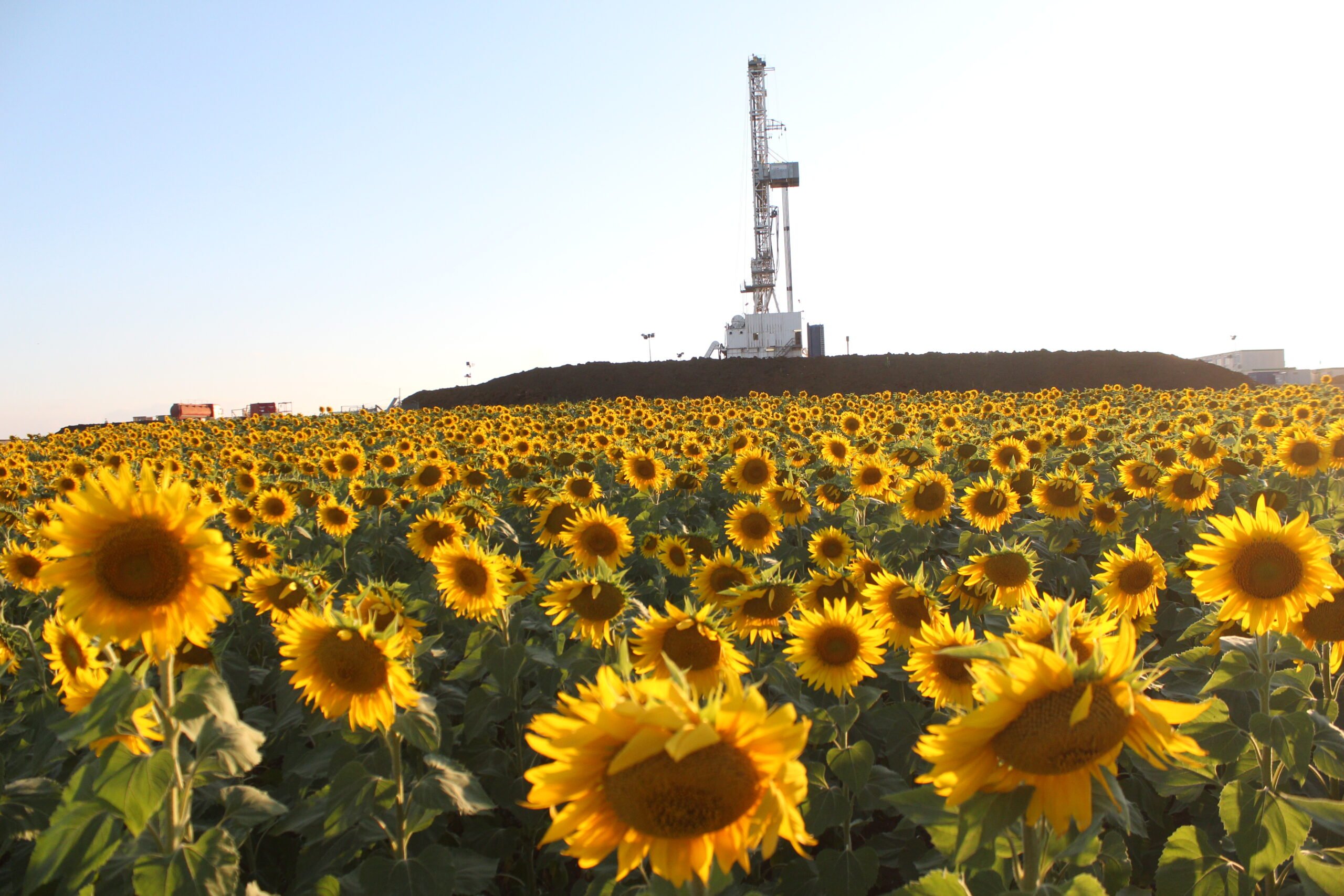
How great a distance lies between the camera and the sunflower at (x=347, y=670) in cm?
243

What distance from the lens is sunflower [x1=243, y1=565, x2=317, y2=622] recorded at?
356 centimetres

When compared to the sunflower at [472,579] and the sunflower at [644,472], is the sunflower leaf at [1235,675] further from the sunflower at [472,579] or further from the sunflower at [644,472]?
the sunflower at [644,472]

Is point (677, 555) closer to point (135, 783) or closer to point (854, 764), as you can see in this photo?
point (854, 764)

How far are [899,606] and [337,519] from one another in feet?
18.1

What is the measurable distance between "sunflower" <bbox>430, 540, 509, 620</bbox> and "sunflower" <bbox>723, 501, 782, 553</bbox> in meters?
2.41

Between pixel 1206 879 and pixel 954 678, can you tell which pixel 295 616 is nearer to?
pixel 954 678

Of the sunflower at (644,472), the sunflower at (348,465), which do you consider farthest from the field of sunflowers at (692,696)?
the sunflower at (348,465)

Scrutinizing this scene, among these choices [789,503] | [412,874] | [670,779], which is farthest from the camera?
[789,503]

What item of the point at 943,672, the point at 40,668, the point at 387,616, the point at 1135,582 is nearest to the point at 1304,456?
the point at 1135,582

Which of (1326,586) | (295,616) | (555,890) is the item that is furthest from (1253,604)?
(295,616)

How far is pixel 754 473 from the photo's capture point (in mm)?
8141

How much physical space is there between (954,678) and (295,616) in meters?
2.42

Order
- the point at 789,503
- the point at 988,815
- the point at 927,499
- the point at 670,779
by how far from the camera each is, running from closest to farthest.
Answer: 1. the point at 670,779
2. the point at 988,815
3. the point at 789,503
4. the point at 927,499

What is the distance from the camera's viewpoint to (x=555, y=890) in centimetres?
364
